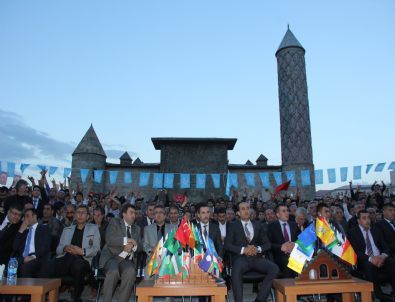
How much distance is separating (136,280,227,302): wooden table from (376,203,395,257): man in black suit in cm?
470

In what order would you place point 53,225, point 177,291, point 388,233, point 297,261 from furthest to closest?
point 53,225 → point 388,233 → point 297,261 → point 177,291

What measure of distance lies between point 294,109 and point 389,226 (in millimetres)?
17591

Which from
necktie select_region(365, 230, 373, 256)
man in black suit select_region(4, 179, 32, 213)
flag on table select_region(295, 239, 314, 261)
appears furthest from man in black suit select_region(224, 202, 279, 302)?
man in black suit select_region(4, 179, 32, 213)

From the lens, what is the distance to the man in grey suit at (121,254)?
4.90 meters

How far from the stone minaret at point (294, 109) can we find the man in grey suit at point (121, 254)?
56.8 ft

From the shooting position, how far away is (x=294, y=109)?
2320 cm

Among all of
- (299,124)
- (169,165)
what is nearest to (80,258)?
(169,165)

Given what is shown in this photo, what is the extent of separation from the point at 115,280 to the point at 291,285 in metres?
2.86

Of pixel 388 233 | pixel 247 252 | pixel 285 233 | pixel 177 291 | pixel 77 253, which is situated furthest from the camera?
pixel 388 233

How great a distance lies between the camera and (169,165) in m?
18.2

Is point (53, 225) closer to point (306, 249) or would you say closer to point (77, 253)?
point (77, 253)

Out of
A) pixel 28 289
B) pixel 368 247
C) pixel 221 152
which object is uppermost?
pixel 221 152

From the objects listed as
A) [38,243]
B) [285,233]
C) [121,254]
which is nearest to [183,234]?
[121,254]

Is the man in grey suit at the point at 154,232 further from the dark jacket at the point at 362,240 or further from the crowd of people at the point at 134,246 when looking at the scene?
the dark jacket at the point at 362,240
